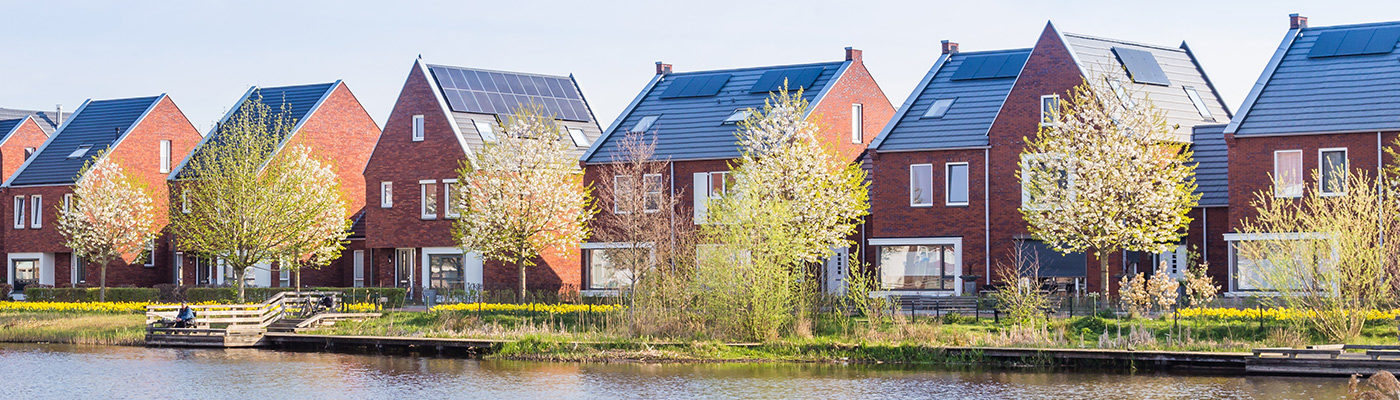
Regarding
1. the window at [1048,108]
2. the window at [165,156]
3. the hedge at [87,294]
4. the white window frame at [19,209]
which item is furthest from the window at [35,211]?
the window at [1048,108]

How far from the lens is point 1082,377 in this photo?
27.9 meters

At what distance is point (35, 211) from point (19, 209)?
1038mm

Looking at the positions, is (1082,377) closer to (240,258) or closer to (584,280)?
(584,280)

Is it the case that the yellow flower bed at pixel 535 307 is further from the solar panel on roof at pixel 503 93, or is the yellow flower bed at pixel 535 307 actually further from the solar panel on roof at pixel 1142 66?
the solar panel on roof at pixel 1142 66

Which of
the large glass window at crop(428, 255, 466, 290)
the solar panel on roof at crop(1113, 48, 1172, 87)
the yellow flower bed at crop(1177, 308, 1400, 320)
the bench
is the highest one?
the solar panel on roof at crop(1113, 48, 1172, 87)

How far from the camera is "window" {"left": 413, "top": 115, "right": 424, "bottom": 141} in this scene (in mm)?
50438

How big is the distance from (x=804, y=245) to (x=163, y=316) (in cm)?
1626

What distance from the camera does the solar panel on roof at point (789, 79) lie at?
48.7 metres

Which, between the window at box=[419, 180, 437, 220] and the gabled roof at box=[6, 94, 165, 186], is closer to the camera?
the window at box=[419, 180, 437, 220]

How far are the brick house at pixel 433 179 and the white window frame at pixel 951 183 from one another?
12.5 m

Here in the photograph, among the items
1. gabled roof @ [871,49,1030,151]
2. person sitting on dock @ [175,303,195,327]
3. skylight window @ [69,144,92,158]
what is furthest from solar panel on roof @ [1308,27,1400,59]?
skylight window @ [69,144,92,158]

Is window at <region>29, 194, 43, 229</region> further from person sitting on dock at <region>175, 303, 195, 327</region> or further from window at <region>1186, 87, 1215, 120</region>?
window at <region>1186, 87, 1215, 120</region>

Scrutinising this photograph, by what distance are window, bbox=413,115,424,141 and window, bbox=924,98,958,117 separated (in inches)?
637

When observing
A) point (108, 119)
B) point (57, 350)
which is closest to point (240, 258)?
point (57, 350)
